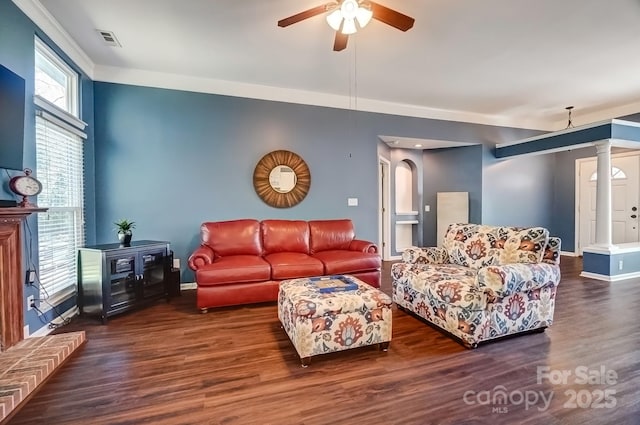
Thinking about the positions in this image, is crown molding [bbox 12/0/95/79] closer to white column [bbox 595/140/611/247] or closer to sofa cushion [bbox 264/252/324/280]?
sofa cushion [bbox 264/252/324/280]

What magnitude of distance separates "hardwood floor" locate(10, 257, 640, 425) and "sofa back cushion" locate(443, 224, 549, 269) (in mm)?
694

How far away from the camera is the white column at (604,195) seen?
4.43 metres

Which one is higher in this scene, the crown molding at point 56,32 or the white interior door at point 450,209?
the crown molding at point 56,32

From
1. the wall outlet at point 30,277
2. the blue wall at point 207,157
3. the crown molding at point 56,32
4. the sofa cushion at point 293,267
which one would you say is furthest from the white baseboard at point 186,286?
the crown molding at point 56,32

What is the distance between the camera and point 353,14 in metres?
2.11

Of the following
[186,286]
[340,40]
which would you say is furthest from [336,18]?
[186,286]

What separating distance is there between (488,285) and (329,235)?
223 cm

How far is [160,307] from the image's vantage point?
3.29 m

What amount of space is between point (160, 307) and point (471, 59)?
459 centimetres

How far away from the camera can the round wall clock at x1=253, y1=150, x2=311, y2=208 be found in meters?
4.28

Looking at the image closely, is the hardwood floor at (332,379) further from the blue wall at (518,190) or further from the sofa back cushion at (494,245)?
the blue wall at (518,190)

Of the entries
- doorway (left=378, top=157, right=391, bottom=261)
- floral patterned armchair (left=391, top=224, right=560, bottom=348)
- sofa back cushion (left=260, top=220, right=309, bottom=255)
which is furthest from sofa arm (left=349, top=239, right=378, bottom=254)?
doorway (left=378, top=157, right=391, bottom=261)

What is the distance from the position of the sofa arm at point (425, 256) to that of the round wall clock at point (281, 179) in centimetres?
189

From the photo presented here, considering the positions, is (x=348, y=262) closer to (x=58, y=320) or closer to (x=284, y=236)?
(x=284, y=236)
